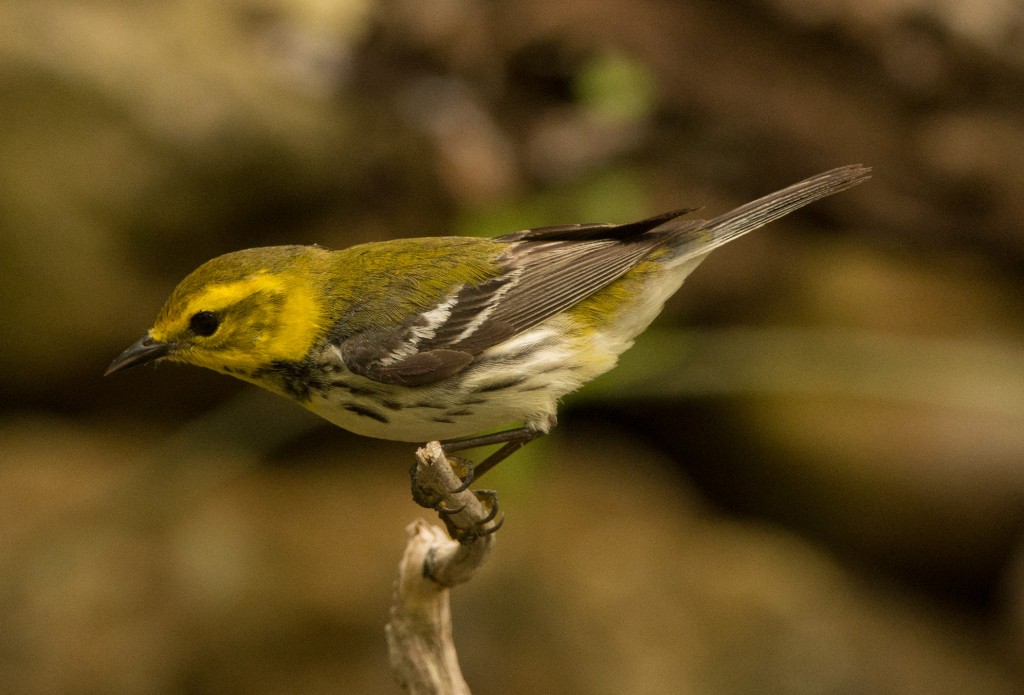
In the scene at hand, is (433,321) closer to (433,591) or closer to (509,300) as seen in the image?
(509,300)

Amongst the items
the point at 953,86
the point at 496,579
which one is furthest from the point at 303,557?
the point at 953,86

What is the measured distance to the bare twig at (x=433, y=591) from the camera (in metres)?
3.09

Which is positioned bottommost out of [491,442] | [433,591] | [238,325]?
Answer: [433,591]

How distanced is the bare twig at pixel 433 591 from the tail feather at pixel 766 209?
107 centimetres

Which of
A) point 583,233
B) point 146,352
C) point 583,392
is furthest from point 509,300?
point 583,392

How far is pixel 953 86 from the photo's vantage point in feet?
20.9

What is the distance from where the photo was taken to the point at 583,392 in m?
5.40

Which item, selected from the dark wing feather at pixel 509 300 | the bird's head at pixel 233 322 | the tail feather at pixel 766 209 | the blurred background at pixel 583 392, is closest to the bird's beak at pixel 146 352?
the bird's head at pixel 233 322

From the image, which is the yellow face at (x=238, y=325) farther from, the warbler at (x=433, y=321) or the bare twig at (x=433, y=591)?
the bare twig at (x=433, y=591)

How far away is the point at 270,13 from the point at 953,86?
3917 mm

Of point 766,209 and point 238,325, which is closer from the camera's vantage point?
point 238,325

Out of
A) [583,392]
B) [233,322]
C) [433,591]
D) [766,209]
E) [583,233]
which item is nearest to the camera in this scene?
[433,591]

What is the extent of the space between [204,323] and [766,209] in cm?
168

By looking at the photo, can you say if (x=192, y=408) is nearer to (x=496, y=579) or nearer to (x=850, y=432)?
(x=496, y=579)
